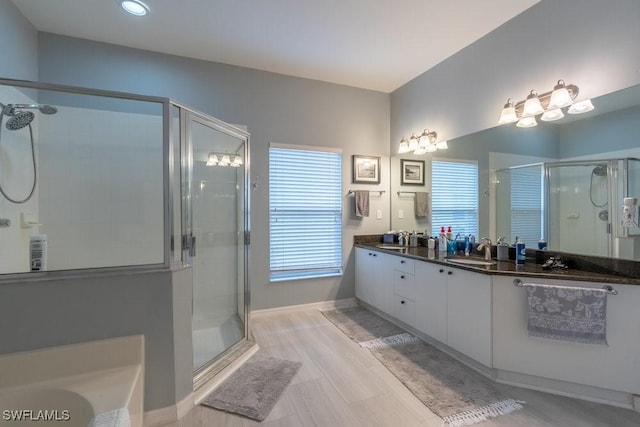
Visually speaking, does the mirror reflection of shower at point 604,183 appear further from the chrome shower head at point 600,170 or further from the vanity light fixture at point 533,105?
the vanity light fixture at point 533,105

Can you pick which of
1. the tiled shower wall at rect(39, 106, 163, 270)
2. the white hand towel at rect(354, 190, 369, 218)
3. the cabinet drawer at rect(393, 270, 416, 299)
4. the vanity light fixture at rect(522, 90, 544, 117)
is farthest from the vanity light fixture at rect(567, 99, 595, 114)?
the tiled shower wall at rect(39, 106, 163, 270)

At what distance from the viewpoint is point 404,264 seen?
111 inches

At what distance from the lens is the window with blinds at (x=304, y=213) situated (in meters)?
3.36

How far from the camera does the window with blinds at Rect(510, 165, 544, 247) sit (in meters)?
2.31

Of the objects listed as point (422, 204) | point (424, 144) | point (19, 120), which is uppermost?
point (424, 144)

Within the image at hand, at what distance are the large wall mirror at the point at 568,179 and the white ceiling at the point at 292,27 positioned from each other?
1.00m

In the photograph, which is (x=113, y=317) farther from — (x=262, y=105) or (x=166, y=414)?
(x=262, y=105)

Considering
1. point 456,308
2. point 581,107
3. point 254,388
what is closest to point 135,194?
point 254,388

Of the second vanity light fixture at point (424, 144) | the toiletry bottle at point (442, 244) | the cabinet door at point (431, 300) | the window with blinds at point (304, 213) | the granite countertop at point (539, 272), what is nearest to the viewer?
the granite countertop at point (539, 272)

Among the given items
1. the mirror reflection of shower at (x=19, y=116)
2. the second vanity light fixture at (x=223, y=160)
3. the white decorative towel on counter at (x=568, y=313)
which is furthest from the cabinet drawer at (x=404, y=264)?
the mirror reflection of shower at (x=19, y=116)

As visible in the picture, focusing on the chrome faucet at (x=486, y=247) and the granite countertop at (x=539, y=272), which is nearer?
the granite countertop at (x=539, y=272)

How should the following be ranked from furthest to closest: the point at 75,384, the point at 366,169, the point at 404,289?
the point at 366,169 → the point at 404,289 → the point at 75,384

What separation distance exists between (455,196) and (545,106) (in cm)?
114

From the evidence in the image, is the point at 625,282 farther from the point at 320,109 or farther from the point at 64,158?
the point at 64,158
